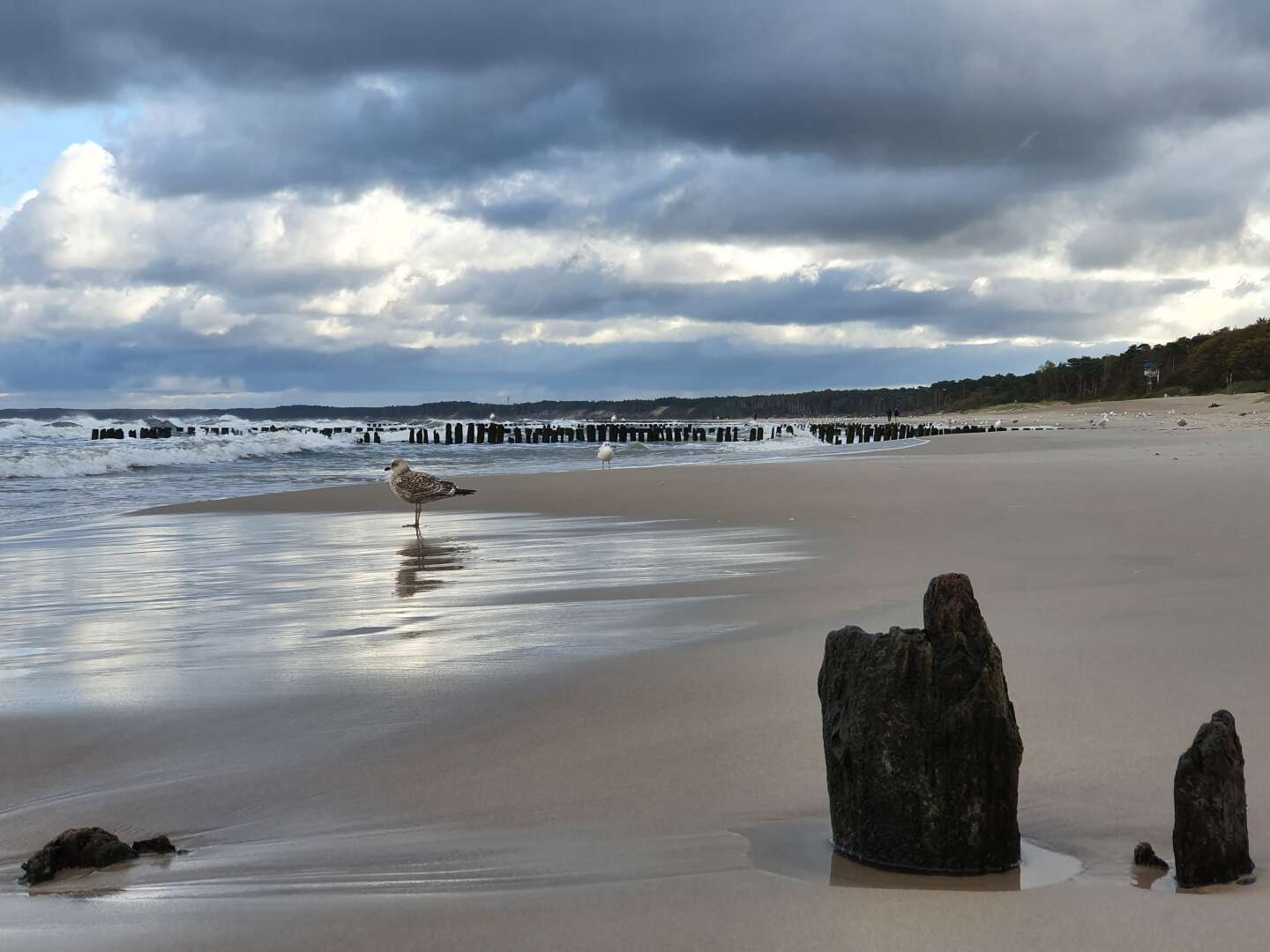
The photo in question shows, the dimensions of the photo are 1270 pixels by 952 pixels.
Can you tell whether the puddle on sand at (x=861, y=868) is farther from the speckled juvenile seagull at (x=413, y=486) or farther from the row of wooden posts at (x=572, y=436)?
the row of wooden posts at (x=572, y=436)

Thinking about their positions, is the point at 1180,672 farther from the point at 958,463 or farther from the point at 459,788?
the point at 958,463

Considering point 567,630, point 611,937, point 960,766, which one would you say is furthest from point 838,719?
point 567,630

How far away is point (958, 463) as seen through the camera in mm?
23062

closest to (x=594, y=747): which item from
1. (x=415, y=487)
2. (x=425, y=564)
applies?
(x=425, y=564)

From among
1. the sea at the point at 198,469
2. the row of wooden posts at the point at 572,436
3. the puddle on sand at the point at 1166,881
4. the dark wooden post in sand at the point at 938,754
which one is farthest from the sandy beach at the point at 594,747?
the row of wooden posts at the point at 572,436

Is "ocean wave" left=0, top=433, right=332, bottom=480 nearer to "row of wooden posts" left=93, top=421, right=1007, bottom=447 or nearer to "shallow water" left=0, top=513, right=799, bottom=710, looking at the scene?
"row of wooden posts" left=93, top=421, right=1007, bottom=447

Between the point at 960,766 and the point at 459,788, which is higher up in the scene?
the point at 960,766

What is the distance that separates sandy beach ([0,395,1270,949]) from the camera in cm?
255

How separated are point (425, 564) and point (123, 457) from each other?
23.8 metres

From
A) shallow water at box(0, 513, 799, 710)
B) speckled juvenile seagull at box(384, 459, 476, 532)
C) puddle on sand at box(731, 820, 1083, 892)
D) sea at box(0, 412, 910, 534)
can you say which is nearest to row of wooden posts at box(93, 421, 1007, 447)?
sea at box(0, 412, 910, 534)

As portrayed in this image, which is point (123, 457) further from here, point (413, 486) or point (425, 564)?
point (425, 564)

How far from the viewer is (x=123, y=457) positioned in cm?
3038

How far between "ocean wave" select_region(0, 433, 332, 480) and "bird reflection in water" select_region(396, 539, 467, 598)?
743 inches

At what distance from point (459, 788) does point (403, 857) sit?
1.98 feet
